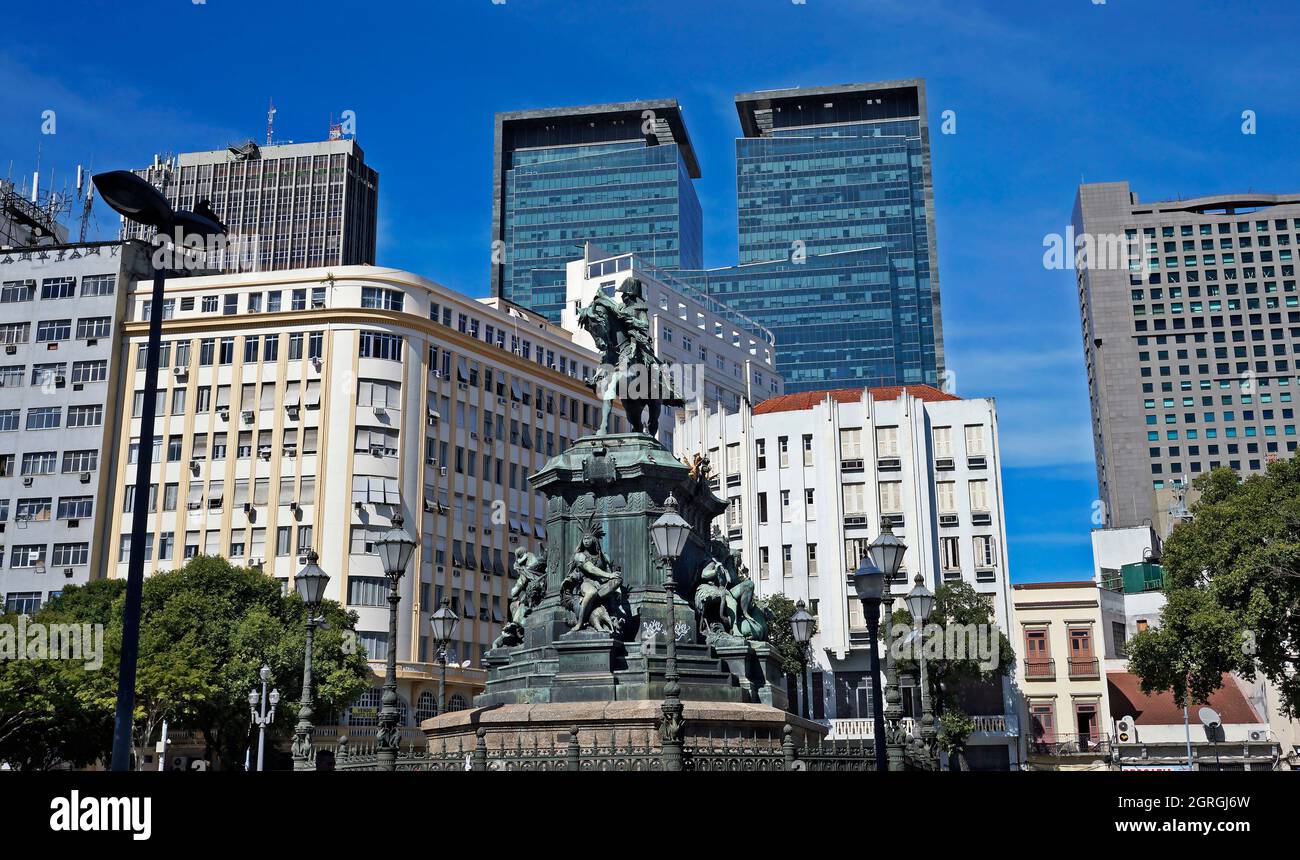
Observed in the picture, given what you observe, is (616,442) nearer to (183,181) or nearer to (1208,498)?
(1208,498)

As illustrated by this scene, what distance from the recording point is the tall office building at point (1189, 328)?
148625 mm

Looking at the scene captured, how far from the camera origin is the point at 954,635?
59.5 m

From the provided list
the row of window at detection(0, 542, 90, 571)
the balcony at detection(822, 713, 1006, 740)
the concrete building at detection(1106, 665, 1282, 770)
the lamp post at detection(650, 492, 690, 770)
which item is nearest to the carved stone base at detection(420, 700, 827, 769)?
the lamp post at detection(650, 492, 690, 770)

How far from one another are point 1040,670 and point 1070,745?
4.33 metres

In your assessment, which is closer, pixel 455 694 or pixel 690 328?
pixel 455 694

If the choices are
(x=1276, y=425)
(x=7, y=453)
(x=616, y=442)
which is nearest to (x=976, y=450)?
(x=616, y=442)

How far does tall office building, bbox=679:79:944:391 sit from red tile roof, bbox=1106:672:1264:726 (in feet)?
325

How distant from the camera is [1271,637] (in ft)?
125

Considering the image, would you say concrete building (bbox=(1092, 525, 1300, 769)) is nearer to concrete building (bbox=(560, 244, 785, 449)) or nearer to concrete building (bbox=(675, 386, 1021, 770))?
concrete building (bbox=(675, 386, 1021, 770))

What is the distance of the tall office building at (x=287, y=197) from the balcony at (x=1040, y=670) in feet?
358

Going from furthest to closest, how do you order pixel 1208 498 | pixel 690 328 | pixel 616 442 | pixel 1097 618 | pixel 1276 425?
1. pixel 1276 425
2. pixel 690 328
3. pixel 1097 618
4. pixel 1208 498
5. pixel 616 442

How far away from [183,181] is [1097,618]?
129 m
